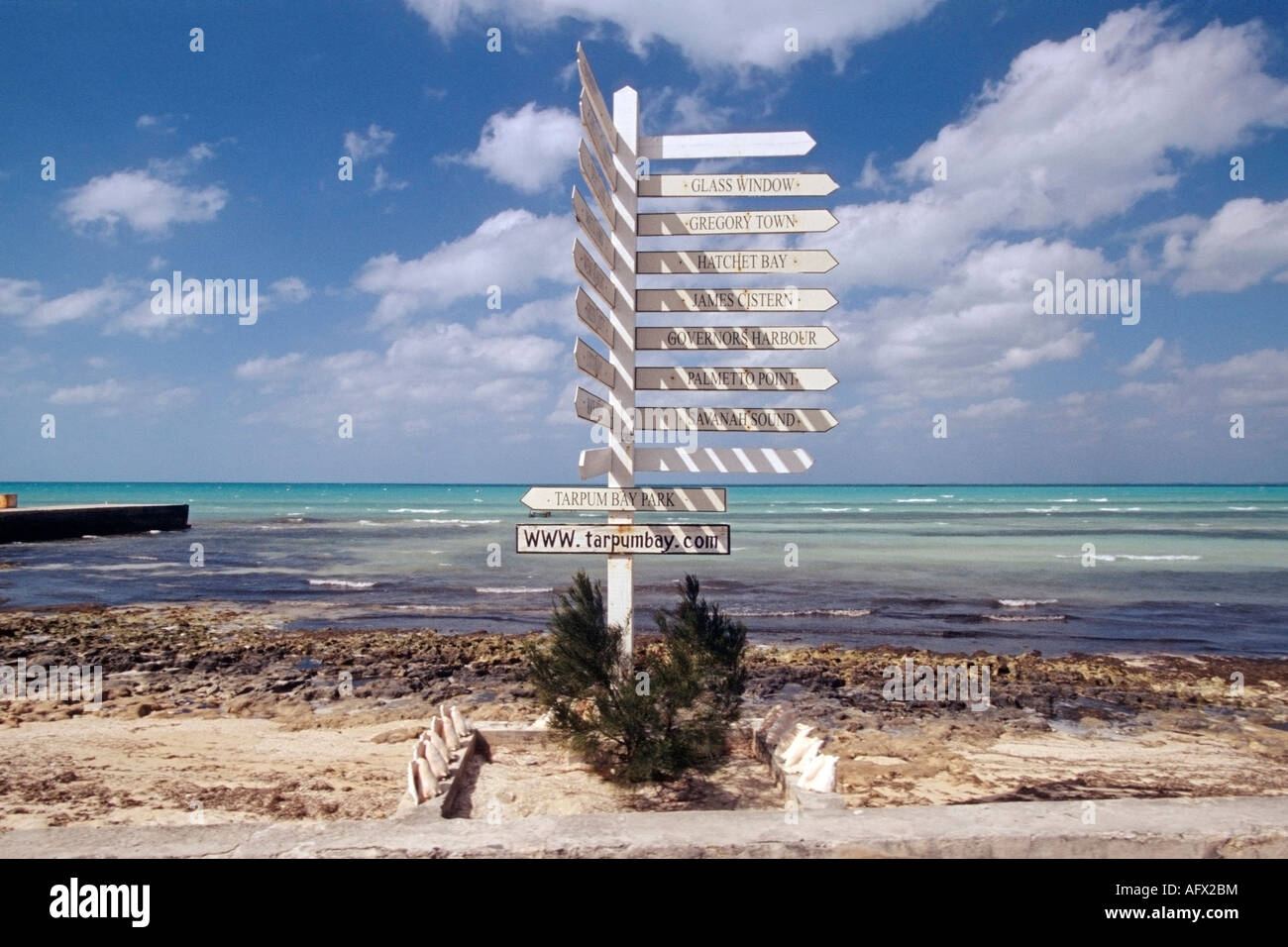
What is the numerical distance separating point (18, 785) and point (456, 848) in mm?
5888

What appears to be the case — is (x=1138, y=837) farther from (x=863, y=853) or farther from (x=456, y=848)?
(x=456, y=848)

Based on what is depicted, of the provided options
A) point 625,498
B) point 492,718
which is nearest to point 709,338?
point 625,498

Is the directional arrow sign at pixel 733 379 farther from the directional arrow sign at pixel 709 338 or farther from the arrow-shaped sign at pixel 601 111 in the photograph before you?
the arrow-shaped sign at pixel 601 111

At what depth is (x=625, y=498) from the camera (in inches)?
244

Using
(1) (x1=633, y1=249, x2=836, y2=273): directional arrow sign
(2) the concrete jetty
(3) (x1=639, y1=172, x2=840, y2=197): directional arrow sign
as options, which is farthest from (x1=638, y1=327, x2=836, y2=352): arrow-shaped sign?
(2) the concrete jetty

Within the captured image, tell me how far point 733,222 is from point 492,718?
6120 mm

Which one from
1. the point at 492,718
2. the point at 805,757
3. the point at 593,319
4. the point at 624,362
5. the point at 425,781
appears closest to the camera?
the point at 425,781

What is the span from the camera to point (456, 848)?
11.0 ft

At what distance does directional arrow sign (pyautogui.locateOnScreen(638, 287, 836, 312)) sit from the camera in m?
6.46

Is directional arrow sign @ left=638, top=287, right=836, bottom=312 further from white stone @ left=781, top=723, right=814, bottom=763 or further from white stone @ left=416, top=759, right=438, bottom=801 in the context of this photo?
white stone @ left=416, top=759, right=438, bottom=801

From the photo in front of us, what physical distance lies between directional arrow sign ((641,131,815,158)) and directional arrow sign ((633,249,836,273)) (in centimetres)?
76

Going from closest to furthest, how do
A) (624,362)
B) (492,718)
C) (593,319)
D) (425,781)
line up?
(425,781) < (593,319) < (624,362) < (492,718)

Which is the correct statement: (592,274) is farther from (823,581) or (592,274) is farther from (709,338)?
(823,581)
